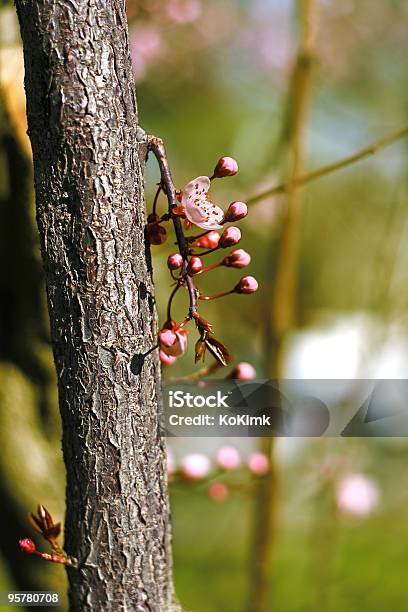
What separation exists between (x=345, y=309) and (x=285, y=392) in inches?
52.7

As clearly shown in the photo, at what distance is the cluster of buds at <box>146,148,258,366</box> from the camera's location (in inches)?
13.0

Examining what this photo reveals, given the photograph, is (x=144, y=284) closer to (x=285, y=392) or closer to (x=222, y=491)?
(x=285, y=392)

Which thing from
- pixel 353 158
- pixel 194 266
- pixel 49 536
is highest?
pixel 353 158

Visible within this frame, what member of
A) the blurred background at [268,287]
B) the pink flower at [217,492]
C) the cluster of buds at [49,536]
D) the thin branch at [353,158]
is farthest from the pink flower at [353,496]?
the cluster of buds at [49,536]

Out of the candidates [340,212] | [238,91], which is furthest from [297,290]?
[238,91]

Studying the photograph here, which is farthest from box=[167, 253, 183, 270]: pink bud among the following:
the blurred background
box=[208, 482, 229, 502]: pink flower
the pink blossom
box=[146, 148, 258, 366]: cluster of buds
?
the pink blossom

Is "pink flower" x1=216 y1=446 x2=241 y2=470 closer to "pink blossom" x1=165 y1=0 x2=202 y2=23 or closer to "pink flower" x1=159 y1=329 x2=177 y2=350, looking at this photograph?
"pink flower" x1=159 y1=329 x2=177 y2=350

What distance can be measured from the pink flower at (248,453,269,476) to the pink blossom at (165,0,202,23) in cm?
59

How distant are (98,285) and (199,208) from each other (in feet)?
0.21

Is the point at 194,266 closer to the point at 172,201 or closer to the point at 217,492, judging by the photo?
the point at 172,201

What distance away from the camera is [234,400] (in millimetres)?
510

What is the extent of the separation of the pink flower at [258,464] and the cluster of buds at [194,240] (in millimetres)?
295

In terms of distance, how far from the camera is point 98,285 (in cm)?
35

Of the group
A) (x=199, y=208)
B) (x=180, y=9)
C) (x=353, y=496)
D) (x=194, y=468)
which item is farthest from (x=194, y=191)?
(x=353, y=496)
